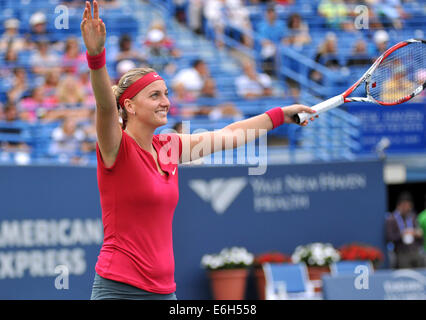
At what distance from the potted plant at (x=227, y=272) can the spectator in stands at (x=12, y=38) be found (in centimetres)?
401

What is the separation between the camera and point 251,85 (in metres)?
11.2

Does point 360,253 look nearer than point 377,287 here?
No

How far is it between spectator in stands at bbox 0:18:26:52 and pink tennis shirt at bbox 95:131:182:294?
7.40 meters

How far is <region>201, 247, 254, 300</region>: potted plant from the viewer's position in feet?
29.7

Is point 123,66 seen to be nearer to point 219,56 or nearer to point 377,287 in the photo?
point 219,56

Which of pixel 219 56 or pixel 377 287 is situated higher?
pixel 219 56

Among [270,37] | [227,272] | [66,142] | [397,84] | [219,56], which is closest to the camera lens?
[397,84]

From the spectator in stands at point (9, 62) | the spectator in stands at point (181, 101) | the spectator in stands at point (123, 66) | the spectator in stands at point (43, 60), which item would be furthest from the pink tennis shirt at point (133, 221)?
the spectator in stands at point (9, 62)

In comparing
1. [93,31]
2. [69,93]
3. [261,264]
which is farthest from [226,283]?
[93,31]

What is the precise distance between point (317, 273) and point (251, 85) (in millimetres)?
3124

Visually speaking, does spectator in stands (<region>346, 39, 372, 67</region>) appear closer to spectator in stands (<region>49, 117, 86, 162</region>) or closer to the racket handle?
spectator in stands (<region>49, 117, 86, 162</region>)

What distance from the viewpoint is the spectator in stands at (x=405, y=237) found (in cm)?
1131
